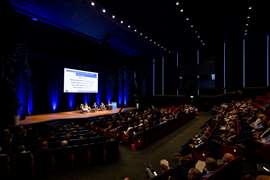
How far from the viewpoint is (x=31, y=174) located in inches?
213

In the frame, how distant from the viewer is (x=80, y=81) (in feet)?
56.5

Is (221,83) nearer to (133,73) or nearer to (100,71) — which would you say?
(133,73)

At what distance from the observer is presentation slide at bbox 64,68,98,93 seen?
15908 mm

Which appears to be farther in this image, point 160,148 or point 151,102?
point 151,102

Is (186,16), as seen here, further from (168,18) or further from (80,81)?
(80,81)

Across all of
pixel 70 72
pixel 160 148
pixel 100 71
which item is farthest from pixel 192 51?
pixel 160 148

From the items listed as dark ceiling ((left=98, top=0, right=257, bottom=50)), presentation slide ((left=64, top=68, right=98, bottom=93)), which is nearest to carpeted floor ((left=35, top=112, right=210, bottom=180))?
dark ceiling ((left=98, top=0, right=257, bottom=50))

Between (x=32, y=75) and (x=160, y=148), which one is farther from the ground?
(x=32, y=75)

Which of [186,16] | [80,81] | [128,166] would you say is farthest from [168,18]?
[128,166]

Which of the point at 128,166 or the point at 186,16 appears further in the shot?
the point at 186,16

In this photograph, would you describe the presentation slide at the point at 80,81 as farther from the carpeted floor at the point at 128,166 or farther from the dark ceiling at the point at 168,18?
the carpeted floor at the point at 128,166

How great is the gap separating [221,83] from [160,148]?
16.4 metres

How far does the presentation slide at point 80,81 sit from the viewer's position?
52.2 feet

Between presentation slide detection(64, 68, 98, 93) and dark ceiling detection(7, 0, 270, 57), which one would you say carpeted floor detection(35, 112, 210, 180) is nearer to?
dark ceiling detection(7, 0, 270, 57)
